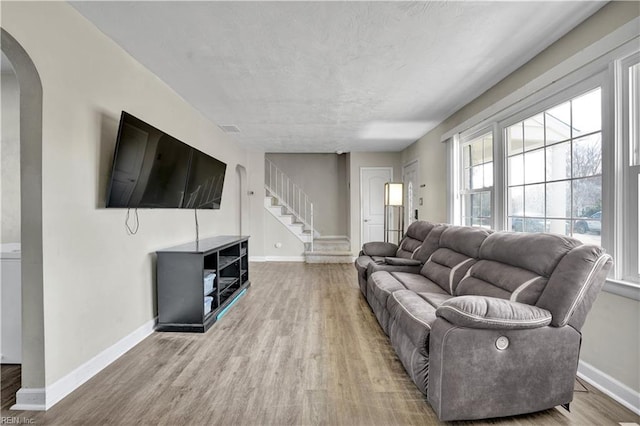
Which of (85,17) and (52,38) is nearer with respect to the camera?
(52,38)

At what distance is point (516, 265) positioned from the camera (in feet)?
6.77

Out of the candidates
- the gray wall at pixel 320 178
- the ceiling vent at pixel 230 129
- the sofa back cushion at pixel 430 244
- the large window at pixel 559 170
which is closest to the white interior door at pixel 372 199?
the gray wall at pixel 320 178

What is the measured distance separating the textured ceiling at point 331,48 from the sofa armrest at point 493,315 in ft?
6.14

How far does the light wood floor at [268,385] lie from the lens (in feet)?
5.58

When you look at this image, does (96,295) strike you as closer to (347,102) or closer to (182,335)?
(182,335)

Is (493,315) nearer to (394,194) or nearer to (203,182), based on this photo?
(203,182)

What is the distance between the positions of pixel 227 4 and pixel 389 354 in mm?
2780

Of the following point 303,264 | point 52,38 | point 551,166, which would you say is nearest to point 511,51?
point 551,166

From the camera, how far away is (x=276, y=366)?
88.9 inches

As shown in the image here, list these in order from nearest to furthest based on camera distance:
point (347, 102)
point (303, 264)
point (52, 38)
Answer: point (52, 38) → point (347, 102) → point (303, 264)

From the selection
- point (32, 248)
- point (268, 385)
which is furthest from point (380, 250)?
point (32, 248)

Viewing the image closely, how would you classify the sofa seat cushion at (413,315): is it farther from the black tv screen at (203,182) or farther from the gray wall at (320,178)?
the gray wall at (320,178)

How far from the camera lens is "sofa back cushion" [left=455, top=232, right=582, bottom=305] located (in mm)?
1803

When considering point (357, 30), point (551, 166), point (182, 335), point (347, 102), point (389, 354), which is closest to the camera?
point (357, 30)
